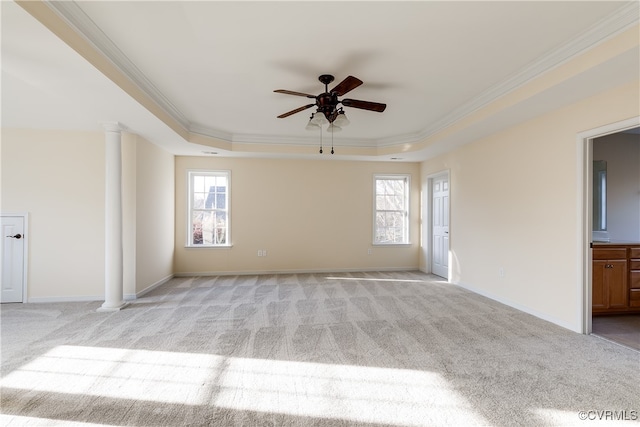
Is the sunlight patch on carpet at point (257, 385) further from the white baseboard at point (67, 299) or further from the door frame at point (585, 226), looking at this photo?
the door frame at point (585, 226)

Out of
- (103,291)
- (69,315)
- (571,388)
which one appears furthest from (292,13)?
(103,291)

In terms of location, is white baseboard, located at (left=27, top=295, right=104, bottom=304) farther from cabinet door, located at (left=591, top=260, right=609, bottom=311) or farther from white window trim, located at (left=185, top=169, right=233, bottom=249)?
cabinet door, located at (left=591, top=260, right=609, bottom=311)

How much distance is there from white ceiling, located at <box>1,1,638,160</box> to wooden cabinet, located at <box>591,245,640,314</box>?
78.2 inches

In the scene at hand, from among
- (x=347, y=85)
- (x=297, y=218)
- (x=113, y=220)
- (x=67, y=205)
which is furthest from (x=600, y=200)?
(x=67, y=205)

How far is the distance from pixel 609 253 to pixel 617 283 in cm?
41

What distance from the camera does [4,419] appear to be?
72.1 inches

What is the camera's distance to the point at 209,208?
6242mm

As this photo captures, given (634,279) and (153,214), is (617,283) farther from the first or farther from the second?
(153,214)

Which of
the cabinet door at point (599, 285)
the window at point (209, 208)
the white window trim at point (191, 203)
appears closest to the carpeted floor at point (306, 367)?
the cabinet door at point (599, 285)

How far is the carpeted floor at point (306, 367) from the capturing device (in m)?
1.90

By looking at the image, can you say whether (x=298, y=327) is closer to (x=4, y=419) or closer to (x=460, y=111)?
(x=4, y=419)

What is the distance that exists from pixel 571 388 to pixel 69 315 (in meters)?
5.17

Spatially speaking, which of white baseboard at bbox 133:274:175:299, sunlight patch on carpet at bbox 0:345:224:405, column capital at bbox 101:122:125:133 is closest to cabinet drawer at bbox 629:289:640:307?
sunlight patch on carpet at bbox 0:345:224:405

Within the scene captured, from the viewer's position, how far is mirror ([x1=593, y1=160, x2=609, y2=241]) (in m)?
4.29
